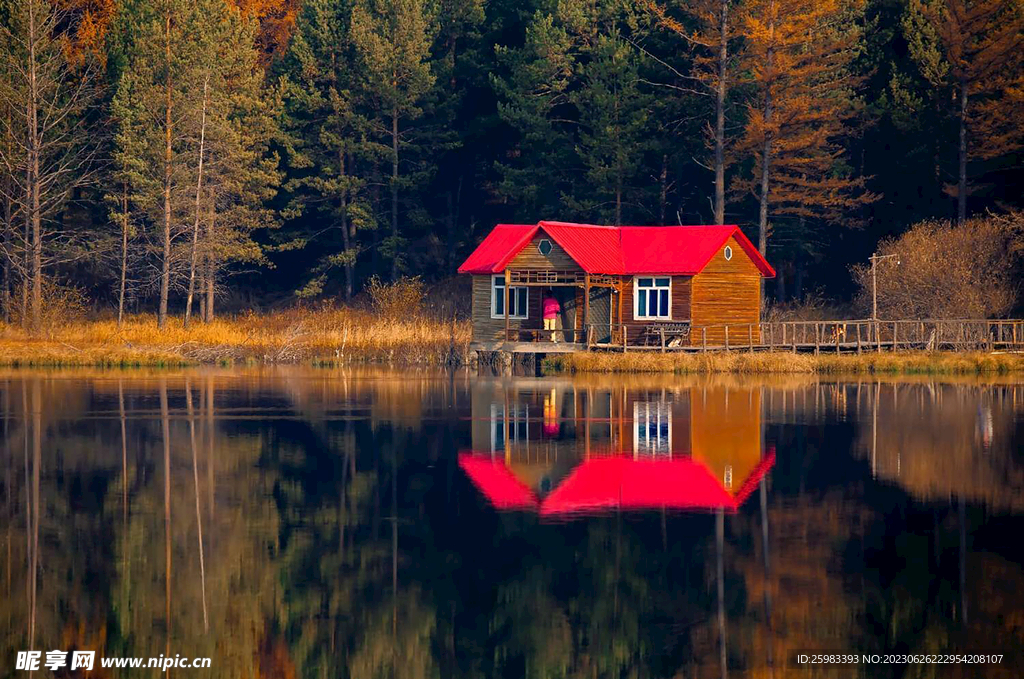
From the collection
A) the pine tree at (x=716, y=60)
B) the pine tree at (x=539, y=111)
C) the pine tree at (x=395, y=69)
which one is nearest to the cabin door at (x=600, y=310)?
the pine tree at (x=716, y=60)

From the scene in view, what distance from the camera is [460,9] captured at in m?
73.4

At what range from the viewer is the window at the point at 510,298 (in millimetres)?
54094

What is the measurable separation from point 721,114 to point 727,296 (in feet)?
36.2

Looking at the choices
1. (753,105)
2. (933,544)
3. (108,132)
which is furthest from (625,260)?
(933,544)

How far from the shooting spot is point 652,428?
1243 inches

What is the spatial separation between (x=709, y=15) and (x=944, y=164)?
12.3 metres

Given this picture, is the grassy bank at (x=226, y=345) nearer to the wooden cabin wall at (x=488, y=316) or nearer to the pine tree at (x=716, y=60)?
the wooden cabin wall at (x=488, y=316)

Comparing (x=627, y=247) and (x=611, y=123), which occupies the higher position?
(x=611, y=123)

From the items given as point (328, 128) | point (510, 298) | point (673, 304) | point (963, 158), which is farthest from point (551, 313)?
point (328, 128)

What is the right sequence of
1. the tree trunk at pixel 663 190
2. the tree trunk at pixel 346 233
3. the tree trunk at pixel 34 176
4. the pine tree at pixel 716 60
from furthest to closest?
the tree trunk at pixel 346 233
the tree trunk at pixel 663 190
the pine tree at pixel 716 60
the tree trunk at pixel 34 176

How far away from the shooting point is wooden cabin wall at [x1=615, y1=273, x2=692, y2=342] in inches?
2067

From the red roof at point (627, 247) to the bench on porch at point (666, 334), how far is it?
2.08 meters

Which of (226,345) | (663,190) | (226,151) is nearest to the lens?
(226,345)

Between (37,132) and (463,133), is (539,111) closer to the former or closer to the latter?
(463,133)
